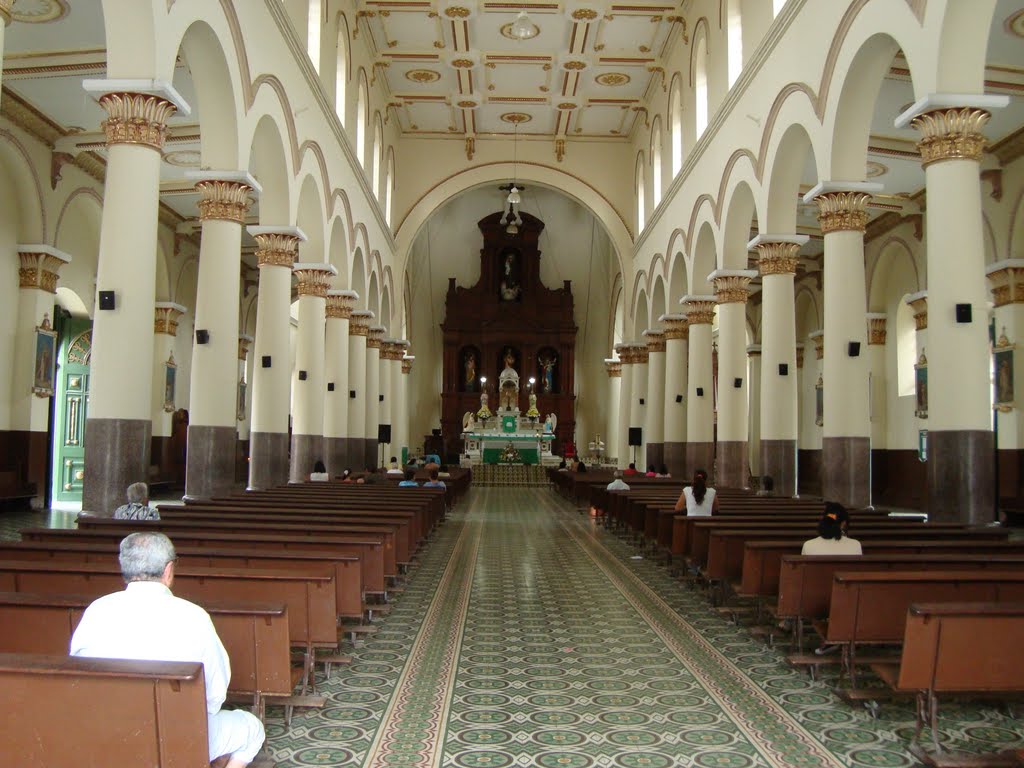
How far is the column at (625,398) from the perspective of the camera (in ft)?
93.1

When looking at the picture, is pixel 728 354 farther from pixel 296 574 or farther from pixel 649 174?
pixel 296 574

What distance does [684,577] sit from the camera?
9.91m

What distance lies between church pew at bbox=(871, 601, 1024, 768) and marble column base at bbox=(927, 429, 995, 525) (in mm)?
4888

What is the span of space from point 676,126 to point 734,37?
543 cm

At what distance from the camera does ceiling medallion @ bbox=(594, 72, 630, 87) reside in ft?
79.7

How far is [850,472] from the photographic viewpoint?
39.7 ft

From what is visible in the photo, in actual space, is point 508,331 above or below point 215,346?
above

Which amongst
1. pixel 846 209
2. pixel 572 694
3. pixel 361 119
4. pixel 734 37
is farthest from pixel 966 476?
pixel 361 119

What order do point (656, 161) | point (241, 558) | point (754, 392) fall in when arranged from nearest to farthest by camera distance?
point (241, 558)
point (656, 161)
point (754, 392)

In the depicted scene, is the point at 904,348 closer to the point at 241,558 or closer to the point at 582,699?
the point at 582,699

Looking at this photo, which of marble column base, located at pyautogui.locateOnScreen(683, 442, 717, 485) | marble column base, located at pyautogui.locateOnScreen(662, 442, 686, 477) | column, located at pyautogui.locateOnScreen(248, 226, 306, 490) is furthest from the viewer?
marble column base, located at pyautogui.locateOnScreen(662, 442, 686, 477)

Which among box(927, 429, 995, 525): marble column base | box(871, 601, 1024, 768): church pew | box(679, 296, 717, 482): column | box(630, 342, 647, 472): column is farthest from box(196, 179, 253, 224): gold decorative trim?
box(630, 342, 647, 472): column

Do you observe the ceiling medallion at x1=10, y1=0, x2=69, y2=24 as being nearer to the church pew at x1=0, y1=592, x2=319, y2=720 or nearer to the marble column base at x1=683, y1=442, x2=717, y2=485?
the church pew at x1=0, y1=592, x2=319, y2=720

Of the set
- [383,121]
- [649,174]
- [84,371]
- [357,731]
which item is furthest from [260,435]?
[649,174]
